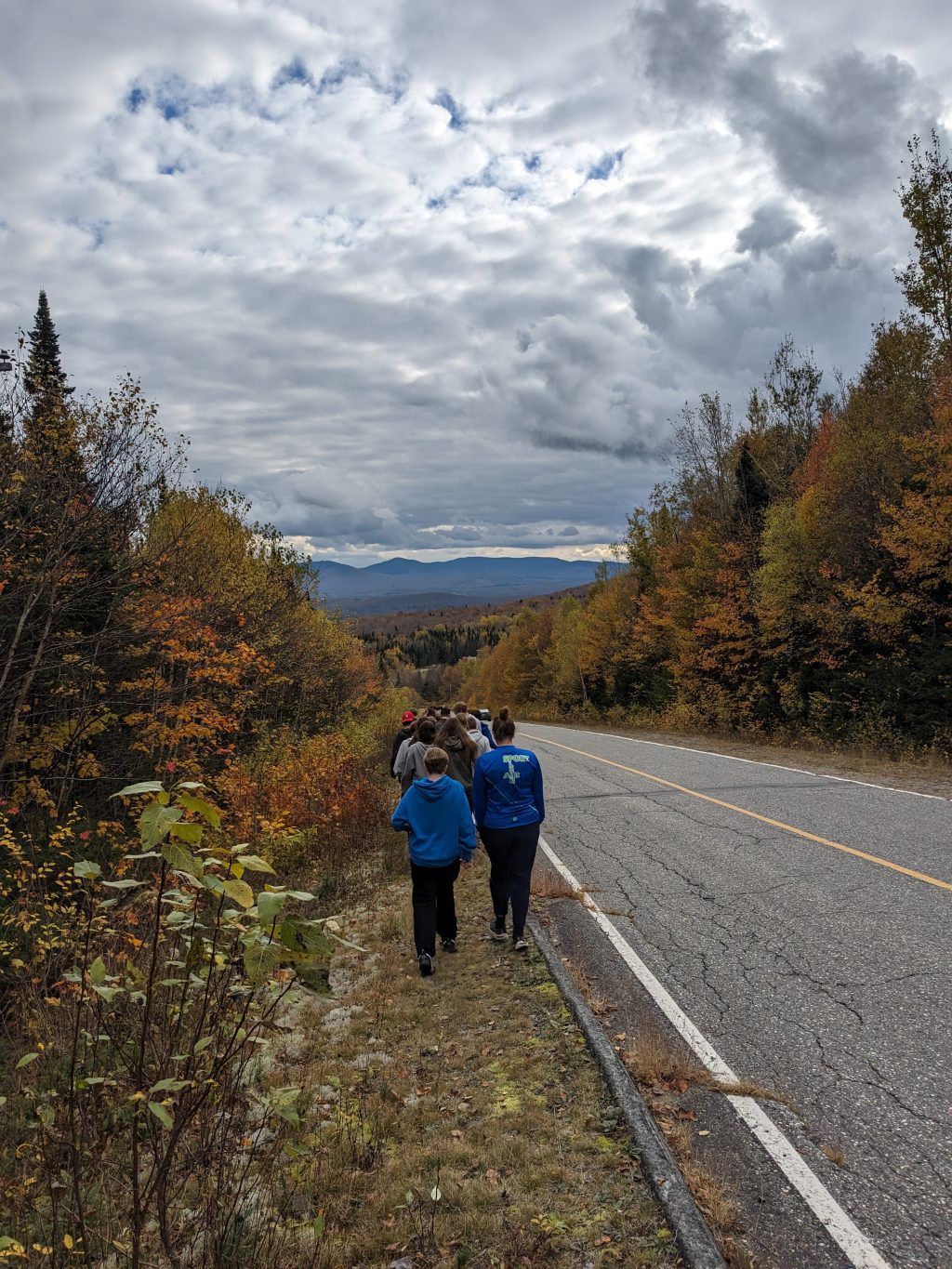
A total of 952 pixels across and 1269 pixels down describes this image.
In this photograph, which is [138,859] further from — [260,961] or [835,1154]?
[835,1154]

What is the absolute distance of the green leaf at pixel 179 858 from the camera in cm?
198

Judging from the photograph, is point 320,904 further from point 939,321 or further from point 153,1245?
point 939,321

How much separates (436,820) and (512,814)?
0.72 meters

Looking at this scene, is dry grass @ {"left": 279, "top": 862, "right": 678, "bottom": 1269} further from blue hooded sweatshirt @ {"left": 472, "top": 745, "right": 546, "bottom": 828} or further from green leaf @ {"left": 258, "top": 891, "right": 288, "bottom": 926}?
green leaf @ {"left": 258, "top": 891, "right": 288, "bottom": 926}

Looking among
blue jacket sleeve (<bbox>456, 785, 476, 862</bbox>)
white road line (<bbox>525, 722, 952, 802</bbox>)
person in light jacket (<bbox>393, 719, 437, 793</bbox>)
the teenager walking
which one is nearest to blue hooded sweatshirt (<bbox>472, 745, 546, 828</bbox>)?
blue jacket sleeve (<bbox>456, 785, 476, 862</bbox>)

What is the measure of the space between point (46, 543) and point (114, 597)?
4.69 feet

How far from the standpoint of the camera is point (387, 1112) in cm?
407

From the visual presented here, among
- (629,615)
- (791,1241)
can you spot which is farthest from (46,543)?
(629,615)

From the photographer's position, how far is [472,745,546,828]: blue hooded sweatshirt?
6211mm

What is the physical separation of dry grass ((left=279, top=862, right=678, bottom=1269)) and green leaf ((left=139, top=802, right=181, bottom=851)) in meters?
1.70

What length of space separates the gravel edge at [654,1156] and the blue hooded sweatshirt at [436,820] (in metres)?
1.52

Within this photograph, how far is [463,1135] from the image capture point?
3803 mm

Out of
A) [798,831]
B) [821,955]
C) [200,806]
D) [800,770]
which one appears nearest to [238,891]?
[200,806]

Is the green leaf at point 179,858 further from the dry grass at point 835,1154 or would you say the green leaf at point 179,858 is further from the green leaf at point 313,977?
the dry grass at point 835,1154
